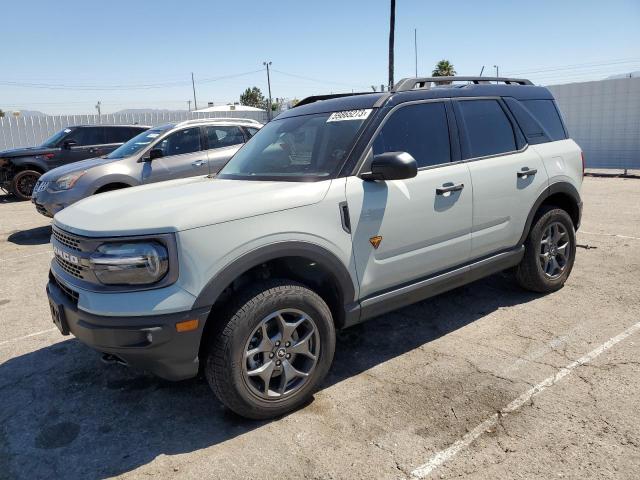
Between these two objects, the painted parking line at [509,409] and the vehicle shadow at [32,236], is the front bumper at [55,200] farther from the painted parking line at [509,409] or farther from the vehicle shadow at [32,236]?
the painted parking line at [509,409]

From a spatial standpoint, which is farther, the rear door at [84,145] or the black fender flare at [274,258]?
the rear door at [84,145]

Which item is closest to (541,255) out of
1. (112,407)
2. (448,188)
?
(448,188)

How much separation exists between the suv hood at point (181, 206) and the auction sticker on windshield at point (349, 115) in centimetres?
65

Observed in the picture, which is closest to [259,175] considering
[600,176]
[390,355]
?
[390,355]

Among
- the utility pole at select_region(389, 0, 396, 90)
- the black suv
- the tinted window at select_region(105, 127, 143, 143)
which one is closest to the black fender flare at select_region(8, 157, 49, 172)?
the black suv

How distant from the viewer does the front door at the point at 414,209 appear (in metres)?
3.25

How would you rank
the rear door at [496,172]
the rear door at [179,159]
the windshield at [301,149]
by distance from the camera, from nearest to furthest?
the windshield at [301,149] → the rear door at [496,172] → the rear door at [179,159]

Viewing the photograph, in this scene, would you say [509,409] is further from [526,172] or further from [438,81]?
[438,81]

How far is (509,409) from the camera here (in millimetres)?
2951

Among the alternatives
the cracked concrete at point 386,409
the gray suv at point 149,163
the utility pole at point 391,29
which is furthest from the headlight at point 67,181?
the utility pole at point 391,29

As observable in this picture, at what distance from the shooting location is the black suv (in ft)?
41.1

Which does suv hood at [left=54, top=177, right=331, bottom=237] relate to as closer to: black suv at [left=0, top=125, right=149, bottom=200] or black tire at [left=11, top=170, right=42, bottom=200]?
black suv at [left=0, top=125, right=149, bottom=200]

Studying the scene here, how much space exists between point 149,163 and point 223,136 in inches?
54.5

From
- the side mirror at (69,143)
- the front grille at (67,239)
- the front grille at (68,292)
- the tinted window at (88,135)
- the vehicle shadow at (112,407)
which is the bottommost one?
the vehicle shadow at (112,407)
